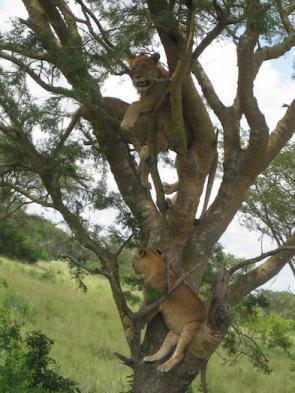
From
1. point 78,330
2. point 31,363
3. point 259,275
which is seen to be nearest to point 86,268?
point 259,275

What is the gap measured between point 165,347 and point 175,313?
0.91 ft

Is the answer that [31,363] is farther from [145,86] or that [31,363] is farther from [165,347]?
[145,86]

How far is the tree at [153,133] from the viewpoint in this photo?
4555 mm

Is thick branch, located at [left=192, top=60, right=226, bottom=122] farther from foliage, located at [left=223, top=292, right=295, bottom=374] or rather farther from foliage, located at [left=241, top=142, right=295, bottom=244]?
foliage, located at [left=241, top=142, right=295, bottom=244]

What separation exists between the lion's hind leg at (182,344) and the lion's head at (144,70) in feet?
7.11

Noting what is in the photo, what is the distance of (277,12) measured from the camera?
4617mm

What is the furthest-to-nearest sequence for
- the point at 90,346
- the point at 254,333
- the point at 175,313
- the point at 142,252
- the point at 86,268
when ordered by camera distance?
the point at 254,333, the point at 90,346, the point at 142,252, the point at 175,313, the point at 86,268

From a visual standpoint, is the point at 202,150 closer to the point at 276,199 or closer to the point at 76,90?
the point at 76,90

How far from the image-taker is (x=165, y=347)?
5.11m

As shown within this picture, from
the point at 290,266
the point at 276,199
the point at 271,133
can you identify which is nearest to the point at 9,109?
the point at 271,133

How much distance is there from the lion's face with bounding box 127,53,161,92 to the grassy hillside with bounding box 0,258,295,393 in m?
3.59

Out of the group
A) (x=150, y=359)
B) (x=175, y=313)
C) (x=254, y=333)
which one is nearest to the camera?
(x=150, y=359)

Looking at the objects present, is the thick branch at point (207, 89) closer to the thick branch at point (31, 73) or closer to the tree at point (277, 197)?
the thick branch at point (31, 73)

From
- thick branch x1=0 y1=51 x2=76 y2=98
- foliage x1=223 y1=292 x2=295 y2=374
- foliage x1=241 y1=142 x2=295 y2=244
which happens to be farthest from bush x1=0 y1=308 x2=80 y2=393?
foliage x1=241 y1=142 x2=295 y2=244
